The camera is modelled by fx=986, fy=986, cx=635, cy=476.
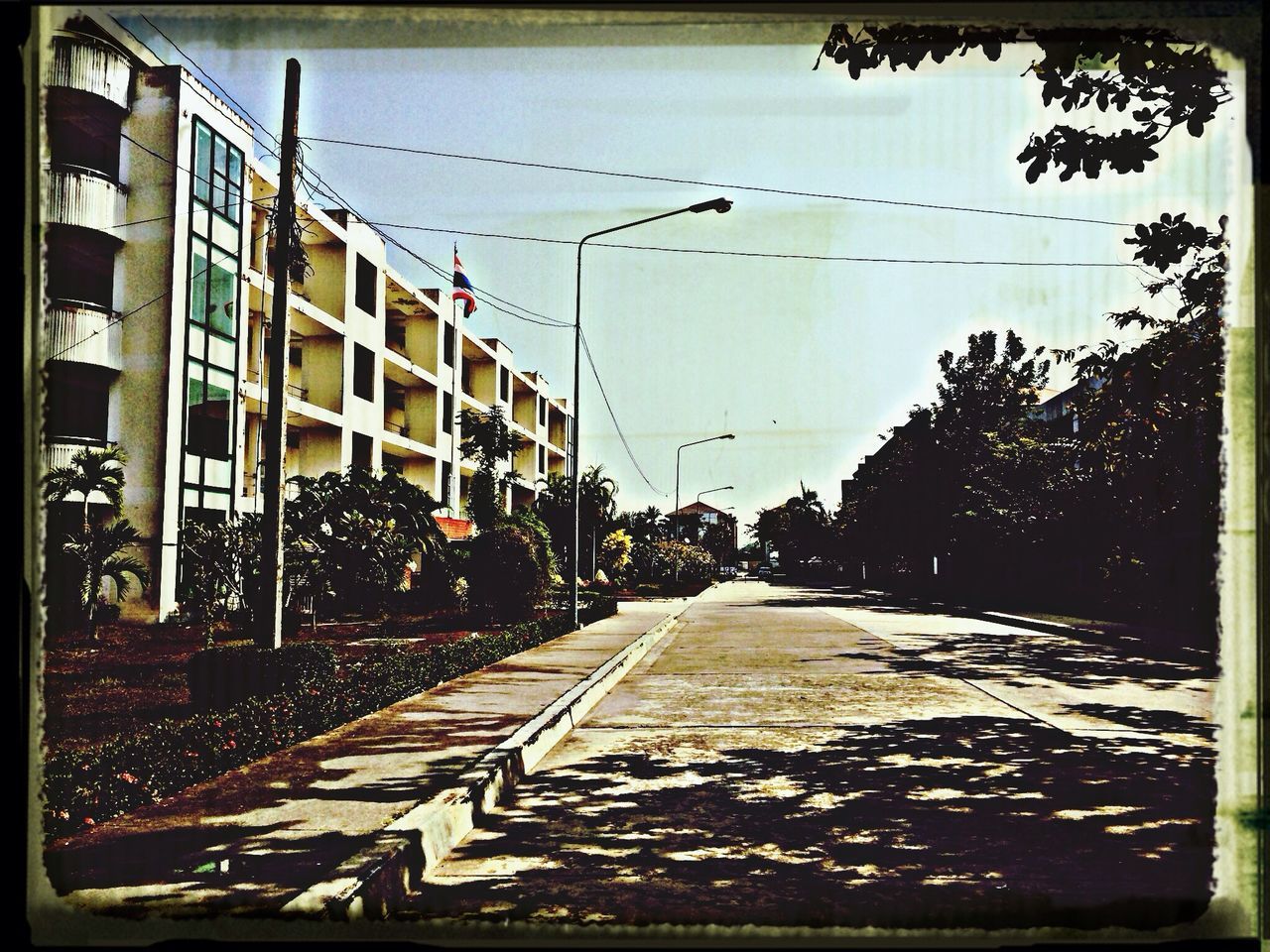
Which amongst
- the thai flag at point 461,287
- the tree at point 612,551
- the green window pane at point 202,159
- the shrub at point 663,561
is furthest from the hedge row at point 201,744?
the shrub at point 663,561

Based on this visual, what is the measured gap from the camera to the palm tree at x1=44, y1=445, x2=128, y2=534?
14.4 metres

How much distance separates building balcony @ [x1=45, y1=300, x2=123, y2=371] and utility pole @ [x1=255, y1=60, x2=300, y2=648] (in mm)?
6663

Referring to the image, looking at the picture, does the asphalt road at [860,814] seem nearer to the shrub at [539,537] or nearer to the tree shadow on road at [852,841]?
the tree shadow on road at [852,841]

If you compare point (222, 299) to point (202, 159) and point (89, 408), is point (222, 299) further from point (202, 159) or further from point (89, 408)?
point (89, 408)

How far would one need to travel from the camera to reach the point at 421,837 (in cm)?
501

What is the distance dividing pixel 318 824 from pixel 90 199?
15508mm

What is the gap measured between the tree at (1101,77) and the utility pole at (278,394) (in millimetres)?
7049

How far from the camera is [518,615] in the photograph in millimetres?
22578

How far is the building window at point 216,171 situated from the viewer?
19734 mm

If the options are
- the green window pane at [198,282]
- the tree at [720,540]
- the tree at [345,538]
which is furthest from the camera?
the tree at [720,540]

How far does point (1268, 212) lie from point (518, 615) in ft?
67.1

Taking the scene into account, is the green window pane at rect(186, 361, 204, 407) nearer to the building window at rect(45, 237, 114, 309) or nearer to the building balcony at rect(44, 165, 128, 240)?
the building window at rect(45, 237, 114, 309)

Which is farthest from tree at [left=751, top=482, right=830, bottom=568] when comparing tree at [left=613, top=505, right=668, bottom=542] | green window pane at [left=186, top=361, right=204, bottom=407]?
green window pane at [left=186, top=361, right=204, bottom=407]

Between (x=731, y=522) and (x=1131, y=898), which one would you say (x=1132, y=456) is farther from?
(x=731, y=522)
